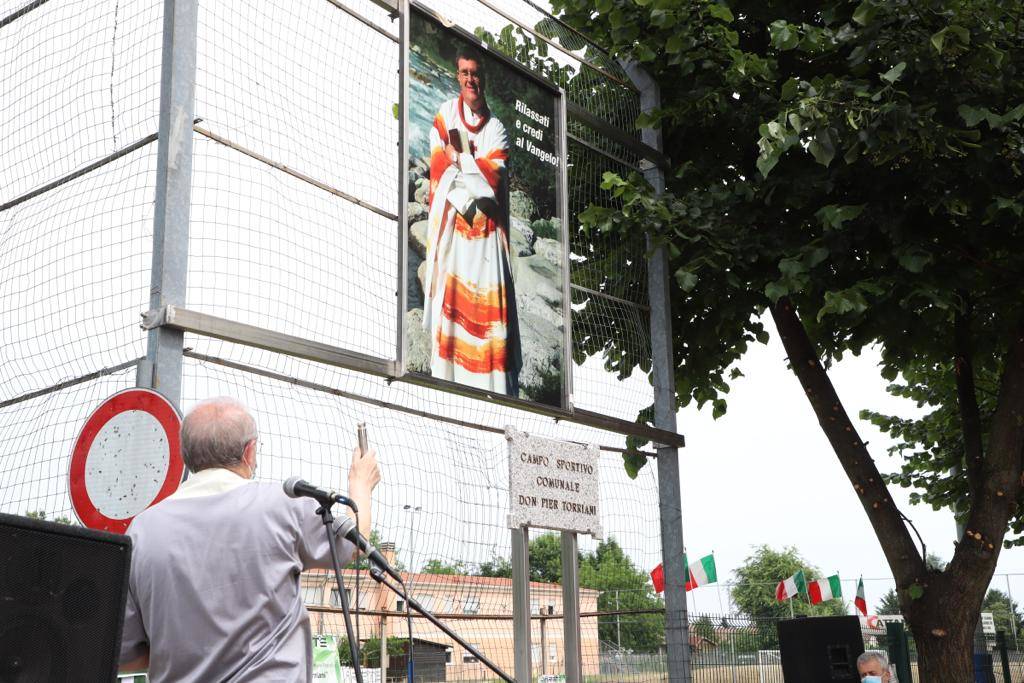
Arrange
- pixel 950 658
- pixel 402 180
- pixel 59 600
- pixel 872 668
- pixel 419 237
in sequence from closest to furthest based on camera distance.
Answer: pixel 59 600 → pixel 402 180 → pixel 419 237 → pixel 950 658 → pixel 872 668

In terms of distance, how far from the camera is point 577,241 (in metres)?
9.35

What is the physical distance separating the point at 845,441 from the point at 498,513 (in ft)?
13.0

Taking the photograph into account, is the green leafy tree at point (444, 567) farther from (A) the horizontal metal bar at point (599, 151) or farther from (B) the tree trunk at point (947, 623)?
(B) the tree trunk at point (947, 623)

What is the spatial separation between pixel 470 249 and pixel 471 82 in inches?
46.5

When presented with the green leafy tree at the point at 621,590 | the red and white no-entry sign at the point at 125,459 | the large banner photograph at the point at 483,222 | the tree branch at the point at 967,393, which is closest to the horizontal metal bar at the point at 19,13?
the large banner photograph at the point at 483,222

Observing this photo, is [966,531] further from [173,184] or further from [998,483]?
[173,184]

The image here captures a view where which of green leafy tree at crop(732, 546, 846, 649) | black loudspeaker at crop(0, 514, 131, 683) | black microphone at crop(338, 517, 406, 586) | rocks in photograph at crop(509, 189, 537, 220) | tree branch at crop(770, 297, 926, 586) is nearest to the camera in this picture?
black loudspeaker at crop(0, 514, 131, 683)

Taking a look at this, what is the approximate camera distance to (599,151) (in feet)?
A: 29.6

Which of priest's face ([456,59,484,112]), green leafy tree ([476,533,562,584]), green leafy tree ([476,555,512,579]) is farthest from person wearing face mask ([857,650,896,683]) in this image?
priest's face ([456,59,484,112])

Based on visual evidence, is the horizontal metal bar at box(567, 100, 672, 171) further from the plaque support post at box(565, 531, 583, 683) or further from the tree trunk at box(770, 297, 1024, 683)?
the plaque support post at box(565, 531, 583, 683)

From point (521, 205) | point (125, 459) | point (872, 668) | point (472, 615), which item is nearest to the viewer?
point (125, 459)

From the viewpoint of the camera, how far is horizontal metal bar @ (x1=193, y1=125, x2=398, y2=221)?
18.2ft

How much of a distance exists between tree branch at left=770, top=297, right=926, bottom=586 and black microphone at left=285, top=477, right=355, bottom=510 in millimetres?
6326

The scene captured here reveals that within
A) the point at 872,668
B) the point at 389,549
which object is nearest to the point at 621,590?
the point at 389,549
